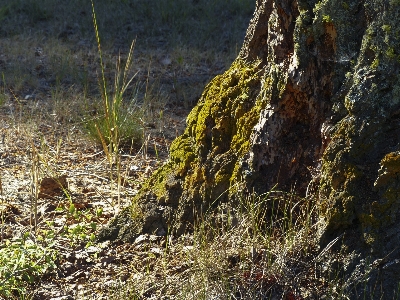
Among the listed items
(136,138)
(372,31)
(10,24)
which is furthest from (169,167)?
(10,24)

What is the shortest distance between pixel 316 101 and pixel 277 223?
569 mm

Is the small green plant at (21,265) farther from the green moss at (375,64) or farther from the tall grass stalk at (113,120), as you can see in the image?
the green moss at (375,64)

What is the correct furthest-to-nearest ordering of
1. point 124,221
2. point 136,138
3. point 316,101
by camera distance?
point 136,138
point 124,221
point 316,101

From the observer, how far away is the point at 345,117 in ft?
8.05

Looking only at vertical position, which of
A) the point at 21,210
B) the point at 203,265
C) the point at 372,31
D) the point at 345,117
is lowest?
Result: the point at 21,210

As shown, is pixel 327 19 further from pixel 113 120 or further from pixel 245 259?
pixel 113 120

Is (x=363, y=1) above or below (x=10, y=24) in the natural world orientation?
above

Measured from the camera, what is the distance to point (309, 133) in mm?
2715

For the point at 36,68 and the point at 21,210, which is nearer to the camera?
the point at 21,210

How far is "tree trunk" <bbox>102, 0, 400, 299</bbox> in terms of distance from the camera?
7.72ft

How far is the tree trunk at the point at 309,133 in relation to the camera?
2354 mm

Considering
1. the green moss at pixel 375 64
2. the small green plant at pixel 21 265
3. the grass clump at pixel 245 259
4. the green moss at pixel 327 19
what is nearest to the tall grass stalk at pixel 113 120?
the small green plant at pixel 21 265

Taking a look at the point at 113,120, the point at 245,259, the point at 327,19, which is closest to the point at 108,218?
the point at 113,120

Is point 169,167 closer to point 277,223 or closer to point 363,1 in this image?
point 277,223
